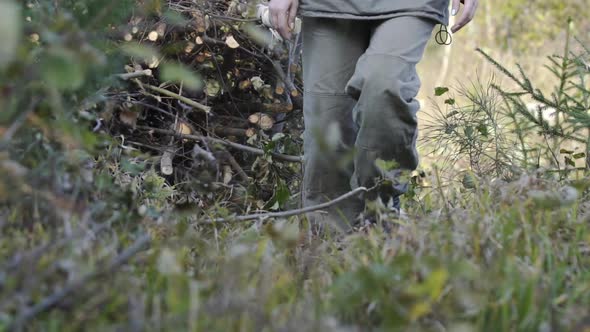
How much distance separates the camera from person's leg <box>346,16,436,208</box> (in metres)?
2.52

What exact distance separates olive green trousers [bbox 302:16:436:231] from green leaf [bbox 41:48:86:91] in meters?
1.31

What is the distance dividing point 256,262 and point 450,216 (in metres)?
0.68

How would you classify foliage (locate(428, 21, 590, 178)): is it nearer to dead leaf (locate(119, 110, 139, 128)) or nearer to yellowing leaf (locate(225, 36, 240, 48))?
yellowing leaf (locate(225, 36, 240, 48))

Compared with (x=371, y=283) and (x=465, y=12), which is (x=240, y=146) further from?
(x=371, y=283)

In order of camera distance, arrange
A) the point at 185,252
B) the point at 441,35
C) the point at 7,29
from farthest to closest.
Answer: the point at 441,35
the point at 185,252
the point at 7,29

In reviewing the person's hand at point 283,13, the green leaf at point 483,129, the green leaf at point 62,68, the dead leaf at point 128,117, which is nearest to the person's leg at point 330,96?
the person's hand at point 283,13

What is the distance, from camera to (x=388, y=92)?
2.51m

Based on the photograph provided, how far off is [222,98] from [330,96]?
Result: 960 mm

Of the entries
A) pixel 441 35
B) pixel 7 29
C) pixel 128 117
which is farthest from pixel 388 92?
pixel 7 29

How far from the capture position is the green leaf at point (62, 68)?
1.06 m

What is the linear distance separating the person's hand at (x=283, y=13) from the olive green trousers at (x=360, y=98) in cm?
12

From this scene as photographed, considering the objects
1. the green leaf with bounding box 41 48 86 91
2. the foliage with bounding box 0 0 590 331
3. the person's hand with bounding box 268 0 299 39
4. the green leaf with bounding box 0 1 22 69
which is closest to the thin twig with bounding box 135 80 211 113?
the person's hand with bounding box 268 0 299 39

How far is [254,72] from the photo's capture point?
143 inches

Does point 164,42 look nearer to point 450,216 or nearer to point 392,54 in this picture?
point 392,54
